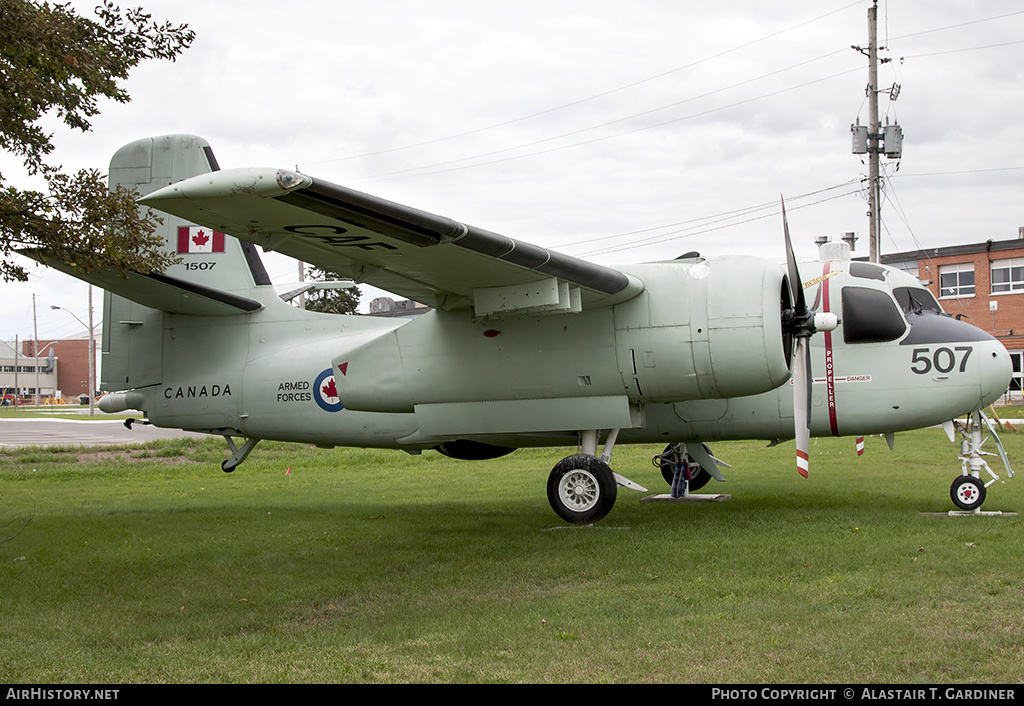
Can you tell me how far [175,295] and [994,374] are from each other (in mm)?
11274

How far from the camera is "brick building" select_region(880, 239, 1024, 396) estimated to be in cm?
4359

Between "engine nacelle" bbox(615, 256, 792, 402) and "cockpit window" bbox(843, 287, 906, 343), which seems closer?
"engine nacelle" bbox(615, 256, 792, 402)

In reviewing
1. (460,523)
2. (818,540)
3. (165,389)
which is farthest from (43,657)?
(165,389)

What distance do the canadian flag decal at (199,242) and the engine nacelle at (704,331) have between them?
7127 mm

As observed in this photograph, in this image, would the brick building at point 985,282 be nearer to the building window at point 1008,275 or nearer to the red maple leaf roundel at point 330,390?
the building window at point 1008,275

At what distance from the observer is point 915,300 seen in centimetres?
1126

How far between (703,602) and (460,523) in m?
5.33

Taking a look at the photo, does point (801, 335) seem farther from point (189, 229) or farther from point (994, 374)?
point (189, 229)

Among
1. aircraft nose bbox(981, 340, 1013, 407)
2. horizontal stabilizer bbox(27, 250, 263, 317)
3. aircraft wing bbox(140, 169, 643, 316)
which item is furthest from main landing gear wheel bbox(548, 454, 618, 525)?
horizontal stabilizer bbox(27, 250, 263, 317)

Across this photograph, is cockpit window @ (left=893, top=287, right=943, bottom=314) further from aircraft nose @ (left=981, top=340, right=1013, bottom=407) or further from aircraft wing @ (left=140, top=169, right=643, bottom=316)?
aircraft wing @ (left=140, top=169, right=643, bottom=316)

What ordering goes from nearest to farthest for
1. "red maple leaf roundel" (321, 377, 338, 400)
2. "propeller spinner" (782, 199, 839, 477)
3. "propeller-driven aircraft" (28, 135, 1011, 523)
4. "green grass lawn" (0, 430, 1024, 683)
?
"green grass lawn" (0, 430, 1024, 683), "propeller-driven aircraft" (28, 135, 1011, 523), "propeller spinner" (782, 199, 839, 477), "red maple leaf roundel" (321, 377, 338, 400)

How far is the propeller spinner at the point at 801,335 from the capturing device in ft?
32.5

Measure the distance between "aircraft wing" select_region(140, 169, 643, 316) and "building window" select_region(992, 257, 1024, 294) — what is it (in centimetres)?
4244

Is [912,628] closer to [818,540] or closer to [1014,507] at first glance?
[818,540]
